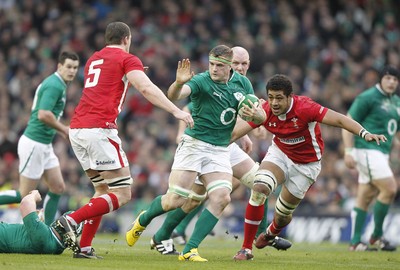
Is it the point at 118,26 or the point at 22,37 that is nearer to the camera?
the point at 118,26

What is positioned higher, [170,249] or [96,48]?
[96,48]

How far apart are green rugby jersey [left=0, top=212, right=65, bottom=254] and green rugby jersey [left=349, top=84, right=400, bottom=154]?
237 inches

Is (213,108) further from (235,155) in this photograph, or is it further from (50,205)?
(50,205)

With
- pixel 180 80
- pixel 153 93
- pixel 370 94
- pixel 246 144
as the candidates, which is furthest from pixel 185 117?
pixel 370 94

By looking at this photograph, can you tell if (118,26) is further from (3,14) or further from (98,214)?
(3,14)

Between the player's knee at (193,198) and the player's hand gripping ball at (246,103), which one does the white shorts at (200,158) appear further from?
the player's knee at (193,198)

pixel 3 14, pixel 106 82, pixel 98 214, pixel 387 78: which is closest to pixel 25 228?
pixel 98 214

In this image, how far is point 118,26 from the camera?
442 inches

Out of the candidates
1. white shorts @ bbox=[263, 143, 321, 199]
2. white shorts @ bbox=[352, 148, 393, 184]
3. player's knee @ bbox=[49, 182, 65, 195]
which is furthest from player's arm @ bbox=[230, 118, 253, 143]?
white shorts @ bbox=[352, 148, 393, 184]

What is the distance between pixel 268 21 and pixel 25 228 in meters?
16.9

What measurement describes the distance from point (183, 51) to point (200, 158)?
14.2 meters

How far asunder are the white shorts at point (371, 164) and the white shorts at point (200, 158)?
163 inches

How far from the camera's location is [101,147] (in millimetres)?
10984

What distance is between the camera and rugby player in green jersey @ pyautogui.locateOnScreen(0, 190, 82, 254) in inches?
424
